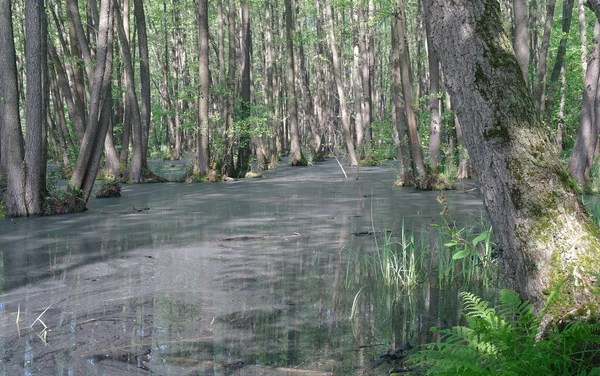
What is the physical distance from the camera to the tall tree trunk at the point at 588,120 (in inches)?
517

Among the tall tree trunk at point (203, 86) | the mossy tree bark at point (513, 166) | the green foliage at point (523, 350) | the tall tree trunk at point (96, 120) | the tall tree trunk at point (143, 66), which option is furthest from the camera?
the tall tree trunk at point (203, 86)

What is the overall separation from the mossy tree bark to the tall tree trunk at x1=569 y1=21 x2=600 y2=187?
10968 mm

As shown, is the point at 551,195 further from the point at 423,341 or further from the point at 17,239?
the point at 17,239

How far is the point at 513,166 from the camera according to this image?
3260 millimetres

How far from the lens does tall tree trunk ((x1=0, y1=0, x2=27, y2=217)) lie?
11719 mm

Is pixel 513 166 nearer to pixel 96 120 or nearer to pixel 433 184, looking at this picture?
pixel 96 120

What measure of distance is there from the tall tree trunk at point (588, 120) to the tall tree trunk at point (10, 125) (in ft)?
38.4

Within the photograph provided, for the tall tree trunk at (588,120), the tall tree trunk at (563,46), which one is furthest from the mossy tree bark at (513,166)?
the tall tree trunk at (563,46)

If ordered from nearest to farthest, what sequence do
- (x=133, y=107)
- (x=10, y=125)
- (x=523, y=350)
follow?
(x=523, y=350) → (x=10, y=125) → (x=133, y=107)

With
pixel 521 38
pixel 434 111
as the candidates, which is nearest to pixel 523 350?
pixel 521 38

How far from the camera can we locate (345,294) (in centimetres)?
577

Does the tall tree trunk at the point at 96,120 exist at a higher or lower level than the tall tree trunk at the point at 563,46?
lower

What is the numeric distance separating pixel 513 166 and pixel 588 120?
11.6m

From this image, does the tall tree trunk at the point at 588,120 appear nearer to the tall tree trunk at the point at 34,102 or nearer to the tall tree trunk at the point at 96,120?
the tall tree trunk at the point at 96,120
